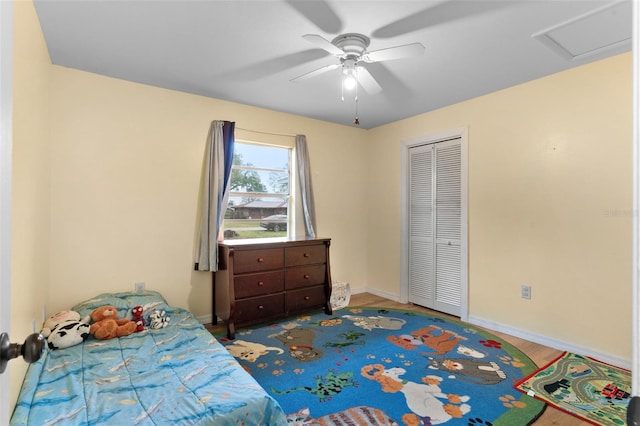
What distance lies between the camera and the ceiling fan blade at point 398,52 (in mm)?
2004

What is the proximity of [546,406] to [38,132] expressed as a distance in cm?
391

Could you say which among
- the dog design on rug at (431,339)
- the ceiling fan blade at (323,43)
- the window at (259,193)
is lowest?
the dog design on rug at (431,339)

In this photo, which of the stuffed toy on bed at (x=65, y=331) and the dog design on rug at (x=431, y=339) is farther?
the dog design on rug at (x=431, y=339)

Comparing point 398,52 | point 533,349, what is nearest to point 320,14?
point 398,52

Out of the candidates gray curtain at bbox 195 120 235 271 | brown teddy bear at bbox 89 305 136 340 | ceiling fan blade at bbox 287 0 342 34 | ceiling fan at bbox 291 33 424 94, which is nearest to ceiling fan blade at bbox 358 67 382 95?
ceiling fan at bbox 291 33 424 94

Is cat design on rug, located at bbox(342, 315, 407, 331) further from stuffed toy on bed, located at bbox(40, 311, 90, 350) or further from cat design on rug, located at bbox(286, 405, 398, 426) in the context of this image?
stuffed toy on bed, located at bbox(40, 311, 90, 350)

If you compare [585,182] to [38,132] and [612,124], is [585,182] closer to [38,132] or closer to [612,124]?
[612,124]

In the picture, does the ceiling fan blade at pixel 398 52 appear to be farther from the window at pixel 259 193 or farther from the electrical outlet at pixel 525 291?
the electrical outlet at pixel 525 291

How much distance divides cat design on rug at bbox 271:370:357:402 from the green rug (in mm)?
1221

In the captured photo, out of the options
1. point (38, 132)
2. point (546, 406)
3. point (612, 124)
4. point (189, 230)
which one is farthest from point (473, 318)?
point (38, 132)

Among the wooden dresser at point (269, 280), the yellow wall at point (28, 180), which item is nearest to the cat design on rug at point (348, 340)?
the wooden dresser at point (269, 280)

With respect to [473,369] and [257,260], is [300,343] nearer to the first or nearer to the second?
[257,260]

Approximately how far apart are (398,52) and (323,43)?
0.50m

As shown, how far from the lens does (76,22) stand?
84.9 inches
